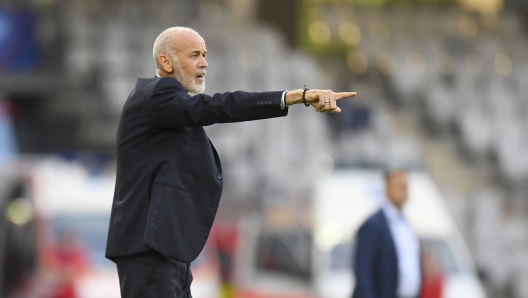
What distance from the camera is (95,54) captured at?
19156 mm

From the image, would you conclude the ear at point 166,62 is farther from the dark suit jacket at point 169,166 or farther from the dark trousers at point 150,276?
the dark trousers at point 150,276

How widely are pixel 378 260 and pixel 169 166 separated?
2979 mm

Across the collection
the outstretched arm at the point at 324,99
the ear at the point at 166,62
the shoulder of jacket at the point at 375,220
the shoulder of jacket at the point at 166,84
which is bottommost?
the shoulder of jacket at the point at 375,220

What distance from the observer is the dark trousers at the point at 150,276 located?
504cm

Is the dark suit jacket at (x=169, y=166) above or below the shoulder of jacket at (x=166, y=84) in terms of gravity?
below

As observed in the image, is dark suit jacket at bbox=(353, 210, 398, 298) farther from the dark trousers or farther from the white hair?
the white hair

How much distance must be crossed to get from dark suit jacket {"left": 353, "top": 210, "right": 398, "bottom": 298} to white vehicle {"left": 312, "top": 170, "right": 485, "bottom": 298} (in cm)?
398

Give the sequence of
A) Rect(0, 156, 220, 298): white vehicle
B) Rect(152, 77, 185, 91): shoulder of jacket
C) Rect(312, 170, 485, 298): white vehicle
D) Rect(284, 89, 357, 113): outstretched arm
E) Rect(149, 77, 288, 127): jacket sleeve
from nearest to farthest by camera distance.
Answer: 1. Rect(284, 89, 357, 113): outstretched arm
2. Rect(149, 77, 288, 127): jacket sleeve
3. Rect(152, 77, 185, 91): shoulder of jacket
4. Rect(0, 156, 220, 298): white vehicle
5. Rect(312, 170, 485, 298): white vehicle

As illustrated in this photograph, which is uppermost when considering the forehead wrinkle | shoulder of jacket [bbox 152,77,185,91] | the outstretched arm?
the forehead wrinkle

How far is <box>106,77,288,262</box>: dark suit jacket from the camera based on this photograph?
4992mm

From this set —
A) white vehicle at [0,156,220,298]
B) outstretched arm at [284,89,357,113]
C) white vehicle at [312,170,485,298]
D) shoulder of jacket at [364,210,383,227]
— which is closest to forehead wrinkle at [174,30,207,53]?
outstretched arm at [284,89,357,113]

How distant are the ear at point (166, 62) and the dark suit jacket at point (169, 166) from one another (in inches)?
3.2

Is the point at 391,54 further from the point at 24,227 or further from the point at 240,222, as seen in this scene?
the point at 24,227

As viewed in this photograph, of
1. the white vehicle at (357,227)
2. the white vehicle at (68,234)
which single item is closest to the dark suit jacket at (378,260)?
the white vehicle at (68,234)
